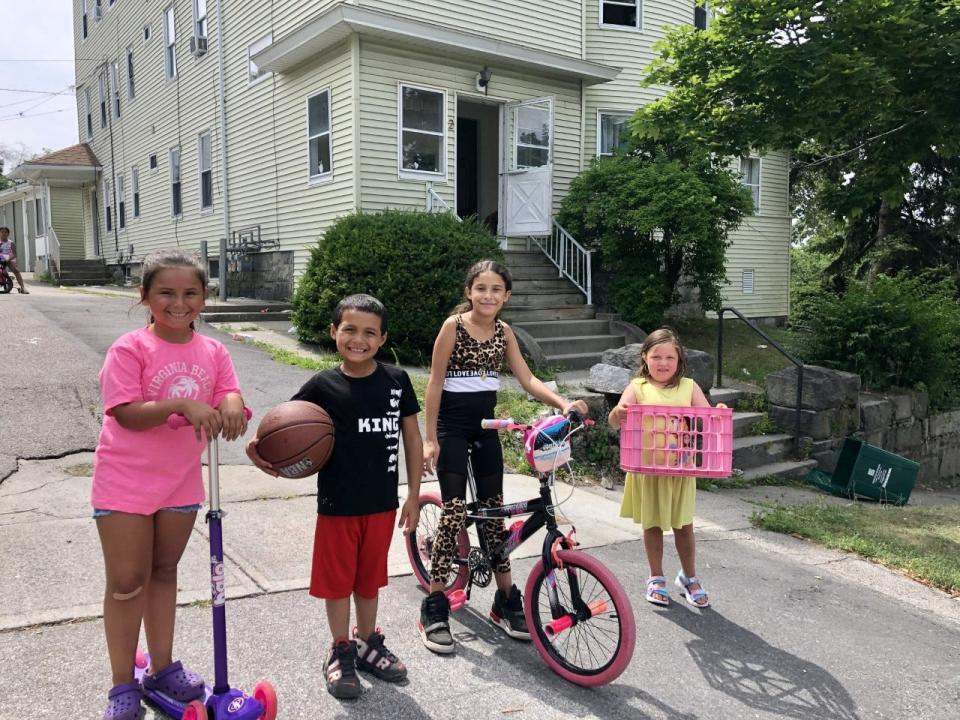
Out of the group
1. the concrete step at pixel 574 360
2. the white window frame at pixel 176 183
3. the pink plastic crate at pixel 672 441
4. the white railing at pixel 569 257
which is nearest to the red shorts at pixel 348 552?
the pink plastic crate at pixel 672 441

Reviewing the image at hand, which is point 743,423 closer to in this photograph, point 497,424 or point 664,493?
point 664,493

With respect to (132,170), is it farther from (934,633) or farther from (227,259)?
(934,633)

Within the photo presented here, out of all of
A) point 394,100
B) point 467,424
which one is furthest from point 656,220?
point 467,424

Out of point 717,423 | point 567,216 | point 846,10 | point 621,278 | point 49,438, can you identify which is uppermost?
point 846,10

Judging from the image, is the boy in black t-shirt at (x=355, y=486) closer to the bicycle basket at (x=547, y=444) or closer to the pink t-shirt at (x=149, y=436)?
the pink t-shirt at (x=149, y=436)

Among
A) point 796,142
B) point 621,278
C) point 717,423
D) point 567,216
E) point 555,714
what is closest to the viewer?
point 555,714

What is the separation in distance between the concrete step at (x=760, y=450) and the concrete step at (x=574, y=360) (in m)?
2.78

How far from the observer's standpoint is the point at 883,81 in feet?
23.4

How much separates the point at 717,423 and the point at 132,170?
22520 mm

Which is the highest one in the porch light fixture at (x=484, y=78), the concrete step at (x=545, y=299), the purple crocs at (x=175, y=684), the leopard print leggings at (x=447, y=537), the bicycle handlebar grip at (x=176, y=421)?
the porch light fixture at (x=484, y=78)

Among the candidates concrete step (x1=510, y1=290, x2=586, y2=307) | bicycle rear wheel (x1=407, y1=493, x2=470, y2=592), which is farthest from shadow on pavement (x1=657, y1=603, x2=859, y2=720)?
concrete step (x1=510, y1=290, x2=586, y2=307)

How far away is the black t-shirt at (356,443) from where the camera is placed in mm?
2957

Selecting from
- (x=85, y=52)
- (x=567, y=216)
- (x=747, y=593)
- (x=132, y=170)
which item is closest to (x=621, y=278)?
(x=567, y=216)

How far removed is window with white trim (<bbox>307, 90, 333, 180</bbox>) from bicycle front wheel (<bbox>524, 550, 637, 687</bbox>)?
34.0 ft
